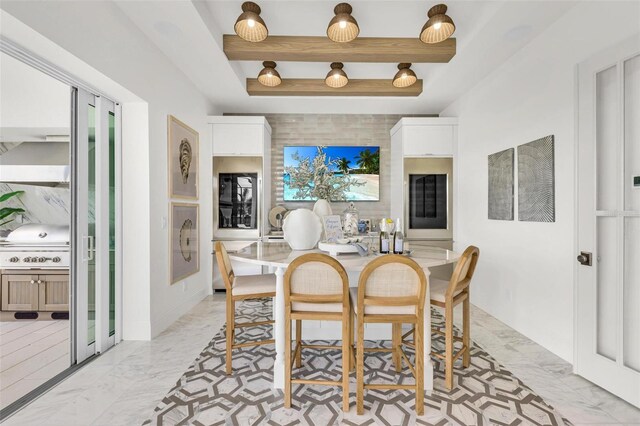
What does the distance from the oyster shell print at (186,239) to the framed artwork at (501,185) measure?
3556mm

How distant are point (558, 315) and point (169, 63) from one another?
14.2 ft

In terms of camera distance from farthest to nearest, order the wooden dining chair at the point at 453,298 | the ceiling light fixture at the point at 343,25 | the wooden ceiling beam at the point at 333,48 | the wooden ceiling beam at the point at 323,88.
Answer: the wooden ceiling beam at the point at 323,88 → the wooden ceiling beam at the point at 333,48 → the ceiling light fixture at the point at 343,25 → the wooden dining chair at the point at 453,298

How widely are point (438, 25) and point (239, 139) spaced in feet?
9.24

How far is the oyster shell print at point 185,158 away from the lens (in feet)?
11.3

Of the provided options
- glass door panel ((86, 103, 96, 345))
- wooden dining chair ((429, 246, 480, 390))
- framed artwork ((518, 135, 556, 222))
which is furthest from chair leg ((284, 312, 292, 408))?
framed artwork ((518, 135, 556, 222))

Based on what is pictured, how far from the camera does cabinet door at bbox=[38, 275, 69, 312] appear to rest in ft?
10.2

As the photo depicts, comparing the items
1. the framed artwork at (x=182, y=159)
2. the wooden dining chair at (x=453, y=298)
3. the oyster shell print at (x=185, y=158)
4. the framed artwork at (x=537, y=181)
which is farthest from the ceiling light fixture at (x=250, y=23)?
the framed artwork at (x=537, y=181)

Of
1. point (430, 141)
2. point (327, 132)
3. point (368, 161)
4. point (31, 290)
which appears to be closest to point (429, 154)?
point (430, 141)

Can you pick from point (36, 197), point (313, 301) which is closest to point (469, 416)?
point (313, 301)

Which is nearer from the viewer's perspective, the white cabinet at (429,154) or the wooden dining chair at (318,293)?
the wooden dining chair at (318,293)

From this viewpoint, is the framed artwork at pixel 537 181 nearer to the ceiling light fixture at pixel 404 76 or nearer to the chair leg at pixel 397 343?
the ceiling light fixture at pixel 404 76

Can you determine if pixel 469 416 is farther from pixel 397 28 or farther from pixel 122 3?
pixel 122 3

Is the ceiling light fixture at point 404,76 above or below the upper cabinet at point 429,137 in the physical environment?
above

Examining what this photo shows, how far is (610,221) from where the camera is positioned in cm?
200
